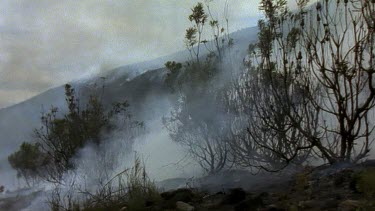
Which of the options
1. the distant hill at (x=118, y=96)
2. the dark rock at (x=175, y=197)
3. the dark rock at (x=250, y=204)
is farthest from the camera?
the distant hill at (x=118, y=96)

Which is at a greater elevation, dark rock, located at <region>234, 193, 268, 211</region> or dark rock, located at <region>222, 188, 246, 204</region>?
dark rock, located at <region>234, 193, 268, 211</region>

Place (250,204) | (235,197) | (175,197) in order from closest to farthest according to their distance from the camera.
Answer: (250,204), (235,197), (175,197)

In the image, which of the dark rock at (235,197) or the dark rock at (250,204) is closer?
the dark rock at (250,204)

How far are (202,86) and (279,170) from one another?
250 centimetres

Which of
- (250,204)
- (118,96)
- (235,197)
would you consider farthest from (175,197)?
(118,96)

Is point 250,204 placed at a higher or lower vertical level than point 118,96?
higher

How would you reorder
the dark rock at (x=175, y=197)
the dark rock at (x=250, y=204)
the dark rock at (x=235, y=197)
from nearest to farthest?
the dark rock at (x=250, y=204)
the dark rock at (x=235, y=197)
the dark rock at (x=175, y=197)

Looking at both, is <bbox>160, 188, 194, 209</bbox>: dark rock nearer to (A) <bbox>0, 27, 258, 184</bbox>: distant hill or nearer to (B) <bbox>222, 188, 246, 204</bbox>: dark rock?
(B) <bbox>222, 188, 246, 204</bbox>: dark rock

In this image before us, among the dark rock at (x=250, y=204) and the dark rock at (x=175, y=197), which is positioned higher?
the dark rock at (x=250, y=204)

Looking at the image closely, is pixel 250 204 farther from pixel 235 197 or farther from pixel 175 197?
pixel 175 197

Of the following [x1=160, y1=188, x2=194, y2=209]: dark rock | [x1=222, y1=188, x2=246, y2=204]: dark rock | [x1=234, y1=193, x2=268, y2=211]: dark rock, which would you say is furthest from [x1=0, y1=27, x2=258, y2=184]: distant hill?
[x1=234, y1=193, x2=268, y2=211]: dark rock

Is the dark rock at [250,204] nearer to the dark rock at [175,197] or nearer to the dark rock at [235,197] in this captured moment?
the dark rock at [235,197]

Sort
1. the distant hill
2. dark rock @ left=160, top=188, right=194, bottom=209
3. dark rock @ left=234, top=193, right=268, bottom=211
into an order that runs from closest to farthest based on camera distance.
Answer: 1. dark rock @ left=234, top=193, right=268, bottom=211
2. dark rock @ left=160, top=188, right=194, bottom=209
3. the distant hill

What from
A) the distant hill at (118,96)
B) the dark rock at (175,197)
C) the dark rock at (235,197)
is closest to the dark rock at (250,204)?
the dark rock at (235,197)
